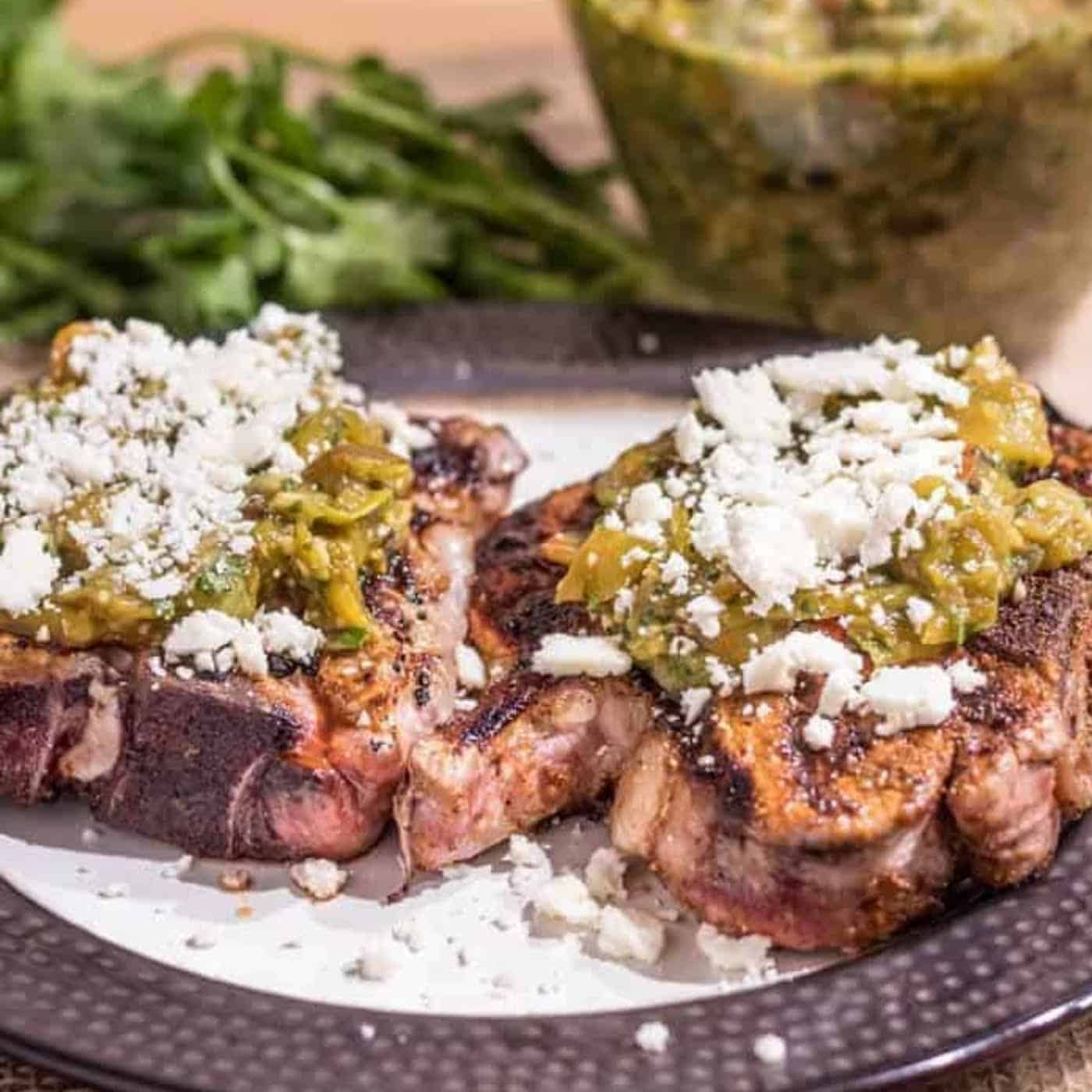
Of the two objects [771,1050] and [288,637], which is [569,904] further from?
[288,637]

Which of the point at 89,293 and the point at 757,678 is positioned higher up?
the point at 757,678

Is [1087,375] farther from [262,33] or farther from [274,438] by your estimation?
[262,33]

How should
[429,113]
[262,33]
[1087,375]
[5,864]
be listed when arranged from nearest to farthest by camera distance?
[5,864] < [1087,375] < [429,113] < [262,33]

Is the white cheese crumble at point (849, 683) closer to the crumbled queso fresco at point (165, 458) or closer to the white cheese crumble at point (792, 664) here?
the white cheese crumble at point (792, 664)

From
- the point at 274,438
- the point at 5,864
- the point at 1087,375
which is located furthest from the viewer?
the point at 1087,375

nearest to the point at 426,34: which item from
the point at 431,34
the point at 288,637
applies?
the point at 431,34

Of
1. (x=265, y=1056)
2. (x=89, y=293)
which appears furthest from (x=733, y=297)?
(x=265, y=1056)
